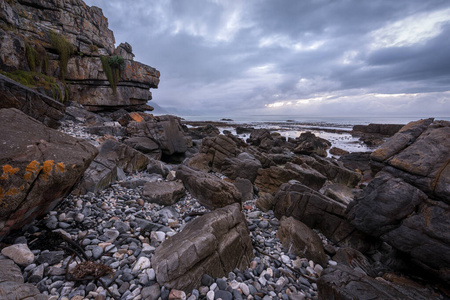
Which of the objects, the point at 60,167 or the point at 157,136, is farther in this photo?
the point at 157,136

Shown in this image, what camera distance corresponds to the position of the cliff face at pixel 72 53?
669 inches

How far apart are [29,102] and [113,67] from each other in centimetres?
2325

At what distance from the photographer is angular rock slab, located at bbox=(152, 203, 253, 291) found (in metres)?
2.92

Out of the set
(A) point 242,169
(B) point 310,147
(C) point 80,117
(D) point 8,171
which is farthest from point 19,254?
(B) point 310,147

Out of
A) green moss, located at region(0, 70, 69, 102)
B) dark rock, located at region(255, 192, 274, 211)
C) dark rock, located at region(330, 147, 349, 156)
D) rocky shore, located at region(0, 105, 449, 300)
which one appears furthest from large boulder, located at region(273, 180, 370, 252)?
dark rock, located at region(330, 147, 349, 156)

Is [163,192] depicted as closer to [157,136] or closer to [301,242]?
[301,242]

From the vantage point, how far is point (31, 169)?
3000 millimetres

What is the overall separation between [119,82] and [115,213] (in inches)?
1201

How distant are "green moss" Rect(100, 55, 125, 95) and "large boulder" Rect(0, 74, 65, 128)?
21256 mm

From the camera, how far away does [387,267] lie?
454cm

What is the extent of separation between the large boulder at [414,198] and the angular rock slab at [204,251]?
337 cm

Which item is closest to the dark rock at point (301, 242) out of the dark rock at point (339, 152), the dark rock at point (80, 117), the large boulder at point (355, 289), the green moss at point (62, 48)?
the large boulder at point (355, 289)

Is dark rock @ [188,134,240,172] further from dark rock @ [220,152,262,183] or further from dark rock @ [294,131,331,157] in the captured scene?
dark rock @ [294,131,331,157]

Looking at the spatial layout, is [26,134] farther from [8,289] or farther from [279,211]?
[279,211]
